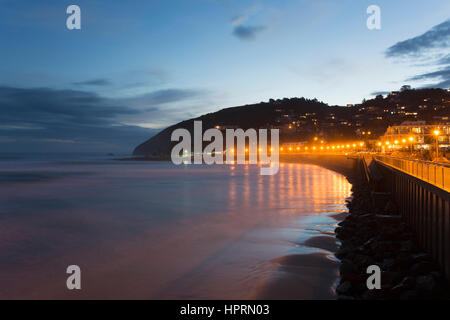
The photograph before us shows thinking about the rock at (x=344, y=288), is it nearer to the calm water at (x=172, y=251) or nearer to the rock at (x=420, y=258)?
the calm water at (x=172, y=251)

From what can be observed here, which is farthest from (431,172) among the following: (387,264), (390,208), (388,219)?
(390,208)

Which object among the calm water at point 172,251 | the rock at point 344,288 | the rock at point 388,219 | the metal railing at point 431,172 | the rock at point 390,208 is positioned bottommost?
the calm water at point 172,251

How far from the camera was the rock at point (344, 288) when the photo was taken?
7691 mm

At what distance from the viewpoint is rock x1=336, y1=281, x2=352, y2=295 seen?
303 inches

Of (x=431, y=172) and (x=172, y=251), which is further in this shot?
(x=172, y=251)

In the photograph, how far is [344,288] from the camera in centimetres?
777

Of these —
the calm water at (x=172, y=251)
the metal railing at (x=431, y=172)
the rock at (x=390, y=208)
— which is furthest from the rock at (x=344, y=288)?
the rock at (x=390, y=208)

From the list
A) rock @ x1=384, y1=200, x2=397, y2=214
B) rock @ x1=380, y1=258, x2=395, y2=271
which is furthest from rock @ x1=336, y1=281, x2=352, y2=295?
rock @ x1=384, y1=200, x2=397, y2=214

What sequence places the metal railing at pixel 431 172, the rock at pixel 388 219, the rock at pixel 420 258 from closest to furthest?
the metal railing at pixel 431 172
the rock at pixel 420 258
the rock at pixel 388 219

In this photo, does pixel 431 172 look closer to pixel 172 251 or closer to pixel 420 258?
pixel 420 258

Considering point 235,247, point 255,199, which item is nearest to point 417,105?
point 255,199

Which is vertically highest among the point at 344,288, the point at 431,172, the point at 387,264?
the point at 431,172
